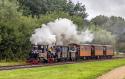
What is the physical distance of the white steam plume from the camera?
167ft

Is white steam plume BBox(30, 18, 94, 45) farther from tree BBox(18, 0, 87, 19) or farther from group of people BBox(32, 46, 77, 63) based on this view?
tree BBox(18, 0, 87, 19)

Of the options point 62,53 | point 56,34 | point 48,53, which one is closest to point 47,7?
point 56,34

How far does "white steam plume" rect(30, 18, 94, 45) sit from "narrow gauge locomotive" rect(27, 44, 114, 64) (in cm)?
96

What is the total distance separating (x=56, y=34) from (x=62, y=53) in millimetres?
4846

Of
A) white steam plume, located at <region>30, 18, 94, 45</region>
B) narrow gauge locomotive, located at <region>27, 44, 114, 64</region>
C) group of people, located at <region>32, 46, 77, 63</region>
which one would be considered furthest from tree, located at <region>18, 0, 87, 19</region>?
group of people, located at <region>32, 46, 77, 63</region>

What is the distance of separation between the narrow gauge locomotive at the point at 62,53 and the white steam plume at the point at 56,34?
0.96 meters

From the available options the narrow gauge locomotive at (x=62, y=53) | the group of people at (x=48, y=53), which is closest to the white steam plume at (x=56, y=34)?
the group of people at (x=48, y=53)

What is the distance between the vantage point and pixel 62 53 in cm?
5384

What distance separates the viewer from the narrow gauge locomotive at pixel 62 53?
50.4 m

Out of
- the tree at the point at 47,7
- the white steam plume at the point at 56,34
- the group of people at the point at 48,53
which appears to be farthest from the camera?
the tree at the point at 47,7

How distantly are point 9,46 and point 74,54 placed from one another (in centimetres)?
966

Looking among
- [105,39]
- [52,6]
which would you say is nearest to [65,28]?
[52,6]

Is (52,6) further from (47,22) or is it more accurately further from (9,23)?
(9,23)

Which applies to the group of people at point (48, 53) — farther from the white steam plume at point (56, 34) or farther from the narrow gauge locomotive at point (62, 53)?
the white steam plume at point (56, 34)
